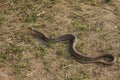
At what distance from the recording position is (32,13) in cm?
832

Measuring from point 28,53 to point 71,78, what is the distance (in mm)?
1168

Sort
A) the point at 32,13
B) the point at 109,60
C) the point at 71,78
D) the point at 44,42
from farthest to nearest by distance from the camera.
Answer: the point at 32,13, the point at 44,42, the point at 109,60, the point at 71,78

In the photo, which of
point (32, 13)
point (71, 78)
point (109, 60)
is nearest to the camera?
point (71, 78)

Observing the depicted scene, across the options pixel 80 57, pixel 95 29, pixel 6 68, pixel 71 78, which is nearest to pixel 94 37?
pixel 95 29

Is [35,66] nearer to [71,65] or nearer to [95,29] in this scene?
[71,65]

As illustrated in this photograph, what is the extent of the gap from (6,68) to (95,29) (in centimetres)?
218

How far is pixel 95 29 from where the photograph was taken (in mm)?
7781

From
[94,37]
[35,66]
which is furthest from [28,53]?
[94,37]

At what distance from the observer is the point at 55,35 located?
7641mm

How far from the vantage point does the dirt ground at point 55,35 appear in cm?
666

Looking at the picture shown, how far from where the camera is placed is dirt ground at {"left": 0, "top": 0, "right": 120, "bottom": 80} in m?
6.66

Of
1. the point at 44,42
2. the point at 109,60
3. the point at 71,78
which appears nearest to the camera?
the point at 71,78

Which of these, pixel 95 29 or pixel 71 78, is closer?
pixel 71 78

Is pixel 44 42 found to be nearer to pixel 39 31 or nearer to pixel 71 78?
pixel 39 31
